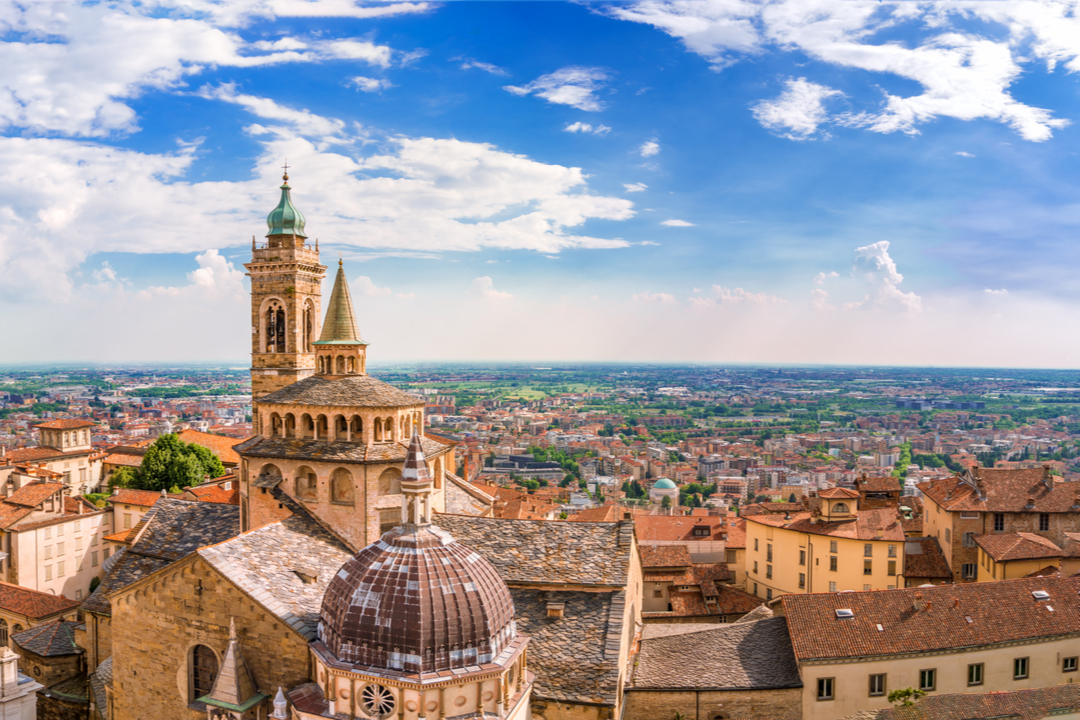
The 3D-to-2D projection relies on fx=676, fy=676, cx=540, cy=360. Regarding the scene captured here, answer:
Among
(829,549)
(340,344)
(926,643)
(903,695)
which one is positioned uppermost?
(340,344)

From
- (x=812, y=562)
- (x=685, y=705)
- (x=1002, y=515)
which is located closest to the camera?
(x=685, y=705)

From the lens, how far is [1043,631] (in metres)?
30.1

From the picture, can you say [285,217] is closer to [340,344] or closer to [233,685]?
[340,344]

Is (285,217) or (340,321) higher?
(285,217)

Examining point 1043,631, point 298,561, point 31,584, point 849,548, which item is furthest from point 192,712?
point 31,584

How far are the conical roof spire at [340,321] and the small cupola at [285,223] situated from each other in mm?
22549

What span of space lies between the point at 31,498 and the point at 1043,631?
74486mm

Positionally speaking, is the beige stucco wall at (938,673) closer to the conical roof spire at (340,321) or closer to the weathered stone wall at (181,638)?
the weathered stone wall at (181,638)

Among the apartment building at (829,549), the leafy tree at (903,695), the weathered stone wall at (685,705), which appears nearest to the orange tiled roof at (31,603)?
the weathered stone wall at (685,705)

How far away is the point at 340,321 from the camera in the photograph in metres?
33.0

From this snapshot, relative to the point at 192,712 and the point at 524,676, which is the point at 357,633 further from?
the point at 192,712

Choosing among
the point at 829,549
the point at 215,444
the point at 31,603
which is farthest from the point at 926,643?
the point at 215,444

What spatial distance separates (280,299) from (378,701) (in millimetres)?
41044

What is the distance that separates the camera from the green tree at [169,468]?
7881 centimetres
